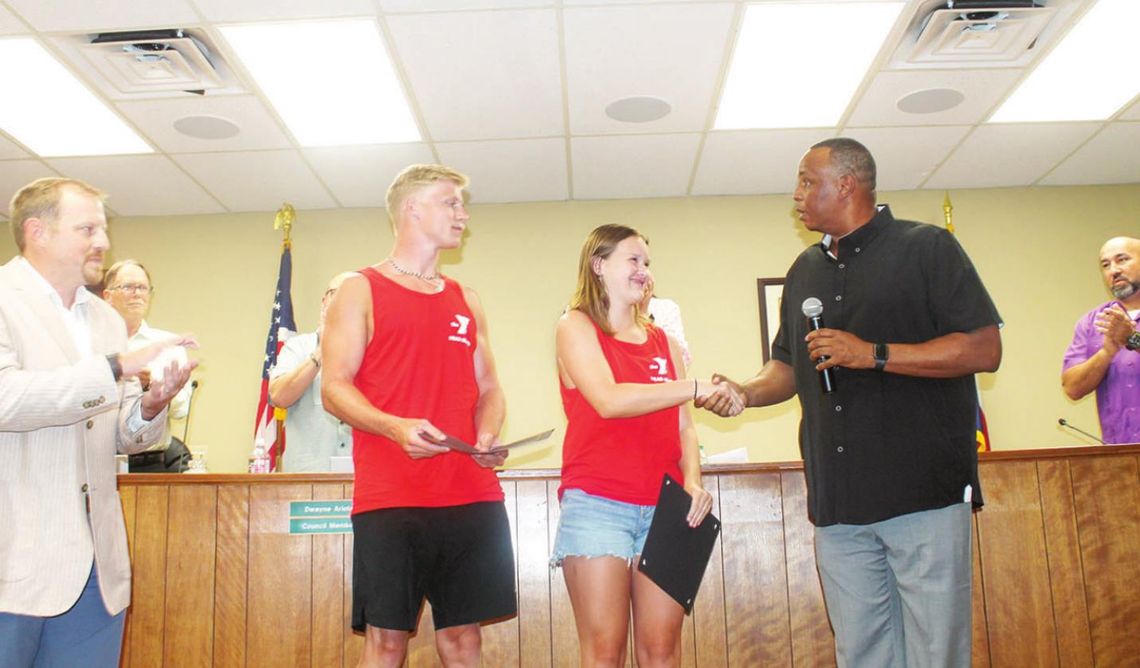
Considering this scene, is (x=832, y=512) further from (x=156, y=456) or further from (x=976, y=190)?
(x=976, y=190)

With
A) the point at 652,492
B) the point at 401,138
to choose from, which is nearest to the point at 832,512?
the point at 652,492

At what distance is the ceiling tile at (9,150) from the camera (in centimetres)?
517

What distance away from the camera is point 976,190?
6.44 m

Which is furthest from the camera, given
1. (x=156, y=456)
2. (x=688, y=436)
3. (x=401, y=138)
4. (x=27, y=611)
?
(x=401, y=138)

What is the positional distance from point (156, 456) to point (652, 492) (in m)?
2.78

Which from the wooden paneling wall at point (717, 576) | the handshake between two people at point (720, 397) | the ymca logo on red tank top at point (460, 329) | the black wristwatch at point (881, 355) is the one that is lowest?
the wooden paneling wall at point (717, 576)

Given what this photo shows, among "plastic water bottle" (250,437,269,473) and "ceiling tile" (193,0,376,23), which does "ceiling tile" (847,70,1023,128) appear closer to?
"ceiling tile" (193,0,376,23)

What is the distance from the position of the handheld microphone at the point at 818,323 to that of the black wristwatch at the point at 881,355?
5.1 inches

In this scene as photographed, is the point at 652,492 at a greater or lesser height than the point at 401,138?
lesser

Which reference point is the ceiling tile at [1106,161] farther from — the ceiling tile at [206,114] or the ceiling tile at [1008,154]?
the ceiling tile at [206,114]

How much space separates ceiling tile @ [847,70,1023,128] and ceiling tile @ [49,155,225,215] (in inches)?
165

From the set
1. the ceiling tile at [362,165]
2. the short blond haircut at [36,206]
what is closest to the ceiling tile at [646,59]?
the ceiling tile at [362,165]

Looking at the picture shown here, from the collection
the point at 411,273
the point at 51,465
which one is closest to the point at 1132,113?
the point at 411,273

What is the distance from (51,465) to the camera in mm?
1972
